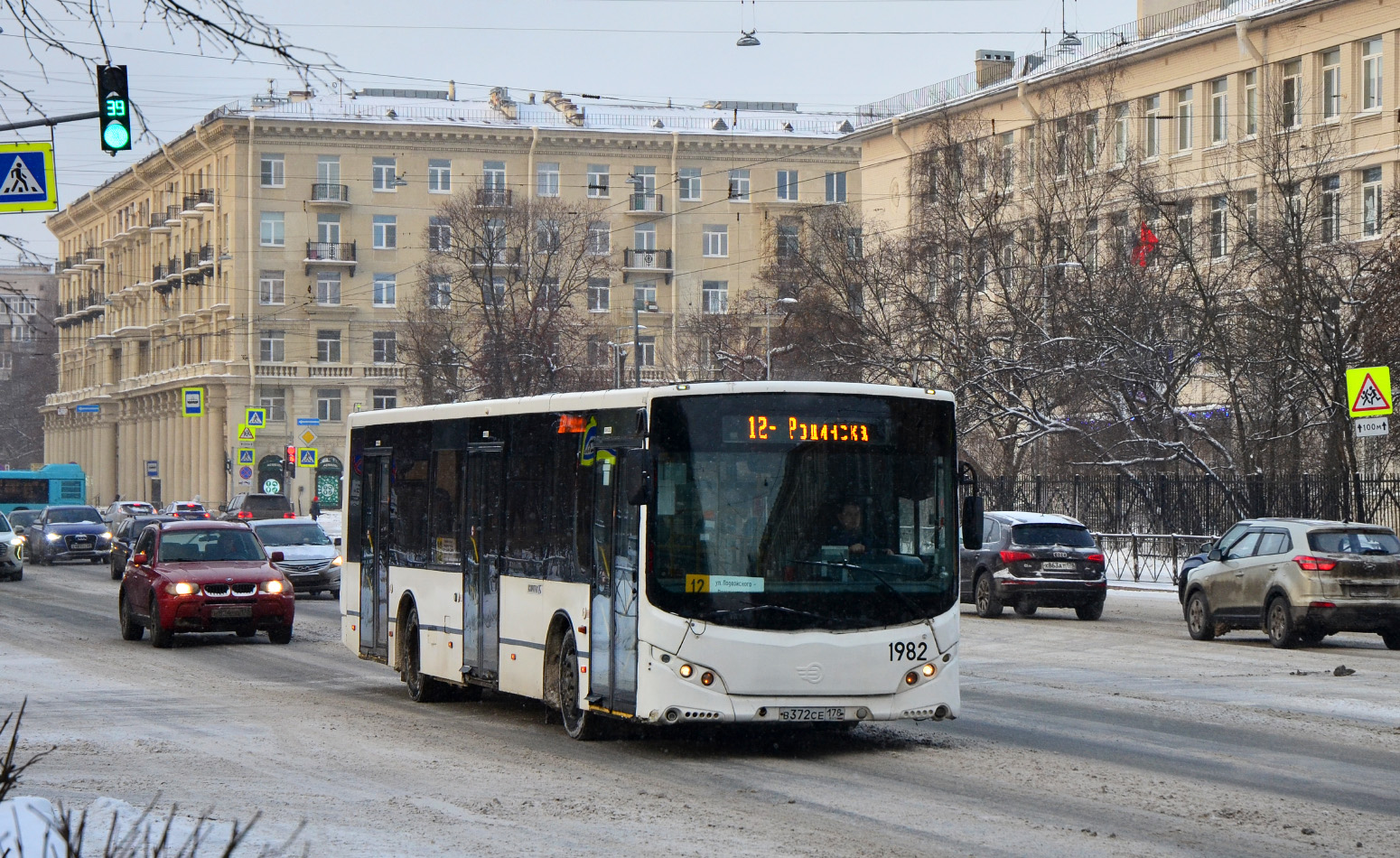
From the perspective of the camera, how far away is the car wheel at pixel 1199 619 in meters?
24.4

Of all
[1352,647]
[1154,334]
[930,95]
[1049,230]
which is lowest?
[1352,647]

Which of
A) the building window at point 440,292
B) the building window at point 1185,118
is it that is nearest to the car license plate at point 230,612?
the building window at point 1185,118

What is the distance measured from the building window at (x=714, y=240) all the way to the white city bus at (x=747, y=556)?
3266 inches

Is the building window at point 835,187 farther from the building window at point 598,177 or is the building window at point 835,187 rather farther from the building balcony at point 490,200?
the building balcony at point 490,200

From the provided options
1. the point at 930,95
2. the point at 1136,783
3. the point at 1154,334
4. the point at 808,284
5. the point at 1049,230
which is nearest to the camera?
the point at 1136,783

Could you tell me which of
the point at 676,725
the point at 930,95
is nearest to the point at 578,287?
the point at 930,95

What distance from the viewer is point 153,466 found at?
90.2 m

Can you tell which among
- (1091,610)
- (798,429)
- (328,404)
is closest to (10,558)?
(1091,610)

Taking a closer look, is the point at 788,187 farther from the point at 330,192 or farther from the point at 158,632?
the point at 158,632

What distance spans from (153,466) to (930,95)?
1581 inches

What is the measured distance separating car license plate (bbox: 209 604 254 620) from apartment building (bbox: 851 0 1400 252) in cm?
2785

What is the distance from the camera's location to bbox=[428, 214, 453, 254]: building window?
8512 cm

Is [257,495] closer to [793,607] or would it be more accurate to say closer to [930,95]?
[930,95]

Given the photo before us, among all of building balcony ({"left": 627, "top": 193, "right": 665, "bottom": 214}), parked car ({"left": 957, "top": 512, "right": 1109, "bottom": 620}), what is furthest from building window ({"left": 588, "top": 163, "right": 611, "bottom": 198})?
parked car ({"left": 957, "top": 512, "right": 1109, "bottom": 620})
